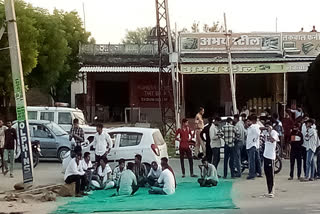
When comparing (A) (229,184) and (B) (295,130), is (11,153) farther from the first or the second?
(B) (295,130)

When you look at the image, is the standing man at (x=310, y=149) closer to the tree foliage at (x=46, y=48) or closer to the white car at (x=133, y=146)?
the white car at (x=133, y=146)

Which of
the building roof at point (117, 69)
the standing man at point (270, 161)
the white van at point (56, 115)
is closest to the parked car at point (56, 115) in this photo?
the white van at point (56, 115)

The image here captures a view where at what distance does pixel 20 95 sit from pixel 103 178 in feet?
10.00

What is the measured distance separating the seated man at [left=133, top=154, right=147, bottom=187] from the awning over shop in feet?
47.3

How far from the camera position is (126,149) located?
17641 millimetres

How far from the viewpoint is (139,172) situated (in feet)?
52.7

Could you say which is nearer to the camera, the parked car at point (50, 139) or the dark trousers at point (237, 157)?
the dark trousers at point (237, 157)

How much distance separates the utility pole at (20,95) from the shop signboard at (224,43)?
17958 millimetres

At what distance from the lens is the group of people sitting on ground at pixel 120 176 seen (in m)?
14.9

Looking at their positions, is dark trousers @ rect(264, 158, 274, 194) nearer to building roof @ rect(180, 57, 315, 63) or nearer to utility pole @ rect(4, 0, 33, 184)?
utility pole @ rect(4, 0, 33, 184)

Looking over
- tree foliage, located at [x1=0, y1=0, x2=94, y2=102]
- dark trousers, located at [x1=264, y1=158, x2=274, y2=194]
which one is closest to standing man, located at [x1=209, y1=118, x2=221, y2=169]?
dark trousers, located at [x1=264, y1=158, x2=274, y2=194]

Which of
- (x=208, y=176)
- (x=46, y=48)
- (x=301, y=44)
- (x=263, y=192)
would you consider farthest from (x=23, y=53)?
(x=263, y=192)

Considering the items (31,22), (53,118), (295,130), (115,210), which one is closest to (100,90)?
(31,22)

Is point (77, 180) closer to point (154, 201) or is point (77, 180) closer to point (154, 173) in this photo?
point (154, 173)
